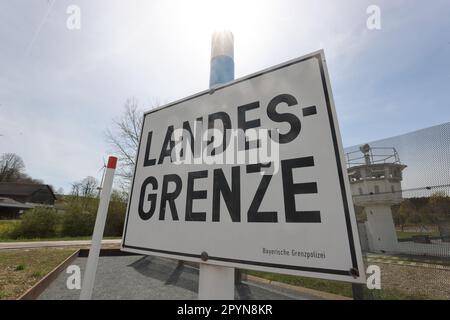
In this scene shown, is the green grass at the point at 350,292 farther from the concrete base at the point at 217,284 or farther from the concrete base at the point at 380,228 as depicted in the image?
the concrete base at the point at 380,228

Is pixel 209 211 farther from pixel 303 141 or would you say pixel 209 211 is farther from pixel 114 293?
pixel 114 293

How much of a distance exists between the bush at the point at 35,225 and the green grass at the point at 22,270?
8.13 metres

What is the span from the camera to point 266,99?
1.09 meters

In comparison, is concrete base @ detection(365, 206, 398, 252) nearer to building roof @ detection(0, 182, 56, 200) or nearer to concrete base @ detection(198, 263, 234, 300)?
concrete base @ detection(198, 263, 234, 300)

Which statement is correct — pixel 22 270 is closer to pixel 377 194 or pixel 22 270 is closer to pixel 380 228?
pixel 377 194

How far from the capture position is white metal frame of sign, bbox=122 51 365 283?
0.80m

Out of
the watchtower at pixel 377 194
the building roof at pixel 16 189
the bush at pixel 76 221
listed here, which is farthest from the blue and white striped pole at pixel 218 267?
the building roof at pixel 16 189

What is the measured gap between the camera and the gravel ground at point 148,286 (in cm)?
481

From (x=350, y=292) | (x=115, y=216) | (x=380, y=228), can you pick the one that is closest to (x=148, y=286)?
(x=350, y=292)

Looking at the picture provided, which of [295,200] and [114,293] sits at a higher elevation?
[295,200]

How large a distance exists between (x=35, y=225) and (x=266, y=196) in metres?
A: 19.2

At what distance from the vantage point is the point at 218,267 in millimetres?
1021
